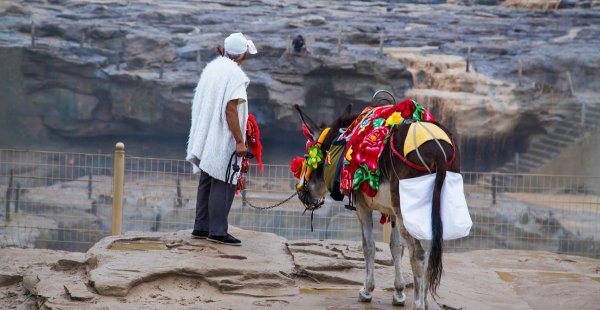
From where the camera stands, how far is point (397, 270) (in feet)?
16.3

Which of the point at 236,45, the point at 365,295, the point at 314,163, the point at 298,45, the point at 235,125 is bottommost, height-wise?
the point at 365,295

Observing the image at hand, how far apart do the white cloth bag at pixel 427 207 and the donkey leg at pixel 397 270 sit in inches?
20.6

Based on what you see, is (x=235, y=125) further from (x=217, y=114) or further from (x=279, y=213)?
(x=279, y=213)

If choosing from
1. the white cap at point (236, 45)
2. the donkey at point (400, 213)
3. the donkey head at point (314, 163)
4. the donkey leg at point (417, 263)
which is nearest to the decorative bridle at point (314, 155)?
the donkey head at point (314, 163)

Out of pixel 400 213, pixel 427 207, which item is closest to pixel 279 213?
pixel 400 213

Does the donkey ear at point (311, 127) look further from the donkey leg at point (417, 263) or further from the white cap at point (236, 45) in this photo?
the donkey leg at point (417, 263)

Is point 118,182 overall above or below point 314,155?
below

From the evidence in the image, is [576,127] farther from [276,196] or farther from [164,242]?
[164,242]

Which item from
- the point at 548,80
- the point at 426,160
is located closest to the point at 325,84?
the point at 548,80

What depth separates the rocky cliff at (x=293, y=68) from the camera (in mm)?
21562

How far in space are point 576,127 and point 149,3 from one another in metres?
12.5

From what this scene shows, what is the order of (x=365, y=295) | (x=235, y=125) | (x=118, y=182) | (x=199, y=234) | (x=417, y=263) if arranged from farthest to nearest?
1. (x=118, y=182)
2. (x=199, y=234)
3. (x=235, y=125)
4. (x=365, y=295)
5. (x=417, y=263)

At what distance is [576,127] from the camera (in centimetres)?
2100

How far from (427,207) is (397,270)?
64cm
